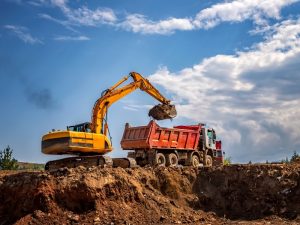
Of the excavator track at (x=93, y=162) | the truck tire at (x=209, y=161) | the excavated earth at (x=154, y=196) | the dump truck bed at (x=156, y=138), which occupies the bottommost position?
the excavated earth at (x=154, y=196)

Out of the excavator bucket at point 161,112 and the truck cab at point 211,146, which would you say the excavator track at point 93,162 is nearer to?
the excavator bucket at point 161,112

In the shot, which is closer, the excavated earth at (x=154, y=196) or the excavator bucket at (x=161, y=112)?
the excavated earth at (x=154, y=196)

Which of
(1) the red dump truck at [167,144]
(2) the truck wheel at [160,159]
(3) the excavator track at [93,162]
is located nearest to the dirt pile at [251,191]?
(3) the excavator track at [93,162]

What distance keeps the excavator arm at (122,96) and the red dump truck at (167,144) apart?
1.50m

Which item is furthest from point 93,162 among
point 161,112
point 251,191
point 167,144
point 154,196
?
point 251,191

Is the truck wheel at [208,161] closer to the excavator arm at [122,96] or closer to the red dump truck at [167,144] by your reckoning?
the red dump truck at [167,144]

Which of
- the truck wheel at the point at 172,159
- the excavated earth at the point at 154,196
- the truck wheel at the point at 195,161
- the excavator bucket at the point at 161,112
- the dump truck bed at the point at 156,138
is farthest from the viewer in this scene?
the truck wheel at the point at 195,161

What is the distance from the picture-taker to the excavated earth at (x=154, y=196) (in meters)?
15.8

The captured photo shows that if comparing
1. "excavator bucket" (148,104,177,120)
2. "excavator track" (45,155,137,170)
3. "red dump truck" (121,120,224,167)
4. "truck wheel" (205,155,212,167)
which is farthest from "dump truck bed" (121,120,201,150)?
"excavator track" (45,155,137,170)

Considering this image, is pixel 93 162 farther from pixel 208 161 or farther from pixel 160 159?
pixel 208 161

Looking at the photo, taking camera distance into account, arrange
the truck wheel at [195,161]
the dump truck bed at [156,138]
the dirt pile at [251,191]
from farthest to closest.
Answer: the truck wheel at [195,161] < the dump truck bed at [156,138] < the dirt pile at [251,191]

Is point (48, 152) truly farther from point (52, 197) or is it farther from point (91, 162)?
point (52, 197)

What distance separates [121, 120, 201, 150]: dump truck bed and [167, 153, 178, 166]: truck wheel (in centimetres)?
50

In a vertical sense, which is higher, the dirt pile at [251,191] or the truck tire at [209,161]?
the truck tire at [209,161]
